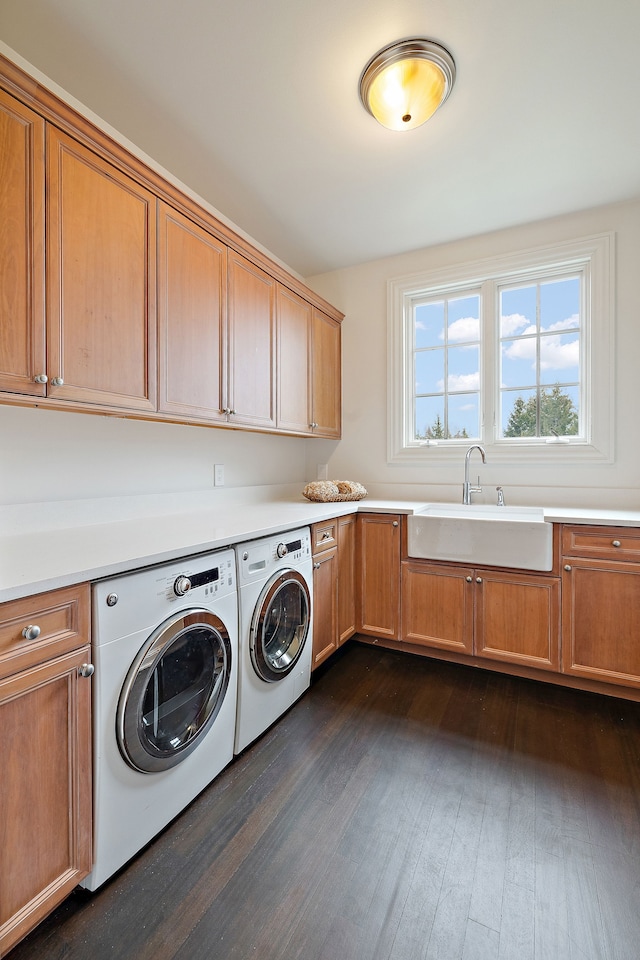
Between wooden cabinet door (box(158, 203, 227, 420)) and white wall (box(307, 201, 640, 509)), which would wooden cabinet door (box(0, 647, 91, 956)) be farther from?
white wall (box(307, 201, 640, 509))

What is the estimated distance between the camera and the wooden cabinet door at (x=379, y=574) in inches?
98.0

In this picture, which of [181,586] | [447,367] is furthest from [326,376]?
[181,586]

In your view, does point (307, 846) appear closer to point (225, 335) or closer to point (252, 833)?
point (252, 833)

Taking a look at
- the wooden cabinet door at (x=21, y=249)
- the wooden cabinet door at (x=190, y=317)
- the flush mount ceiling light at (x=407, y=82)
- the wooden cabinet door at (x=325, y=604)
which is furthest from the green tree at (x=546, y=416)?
the wooden cabinet door at (x=21, y=249)

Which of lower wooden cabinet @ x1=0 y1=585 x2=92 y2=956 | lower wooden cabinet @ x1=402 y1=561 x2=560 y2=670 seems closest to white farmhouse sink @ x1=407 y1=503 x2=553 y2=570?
lower wooden cabinet @ x1=402 y1=561 x2=560 y2=670

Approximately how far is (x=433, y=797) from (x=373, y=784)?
0.70ft

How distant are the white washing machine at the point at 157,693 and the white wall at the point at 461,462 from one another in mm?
1847

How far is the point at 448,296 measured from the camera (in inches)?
119

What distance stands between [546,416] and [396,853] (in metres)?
2.46

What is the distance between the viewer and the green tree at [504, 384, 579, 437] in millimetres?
2684

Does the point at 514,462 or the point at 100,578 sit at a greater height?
the point at 514,462

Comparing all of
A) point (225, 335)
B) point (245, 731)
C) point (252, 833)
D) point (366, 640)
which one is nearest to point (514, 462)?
point (366, 640)

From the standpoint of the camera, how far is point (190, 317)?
1885 millimetres

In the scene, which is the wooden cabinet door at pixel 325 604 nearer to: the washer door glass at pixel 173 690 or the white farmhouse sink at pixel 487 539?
the white farmhouse sink at pixel 487 539
